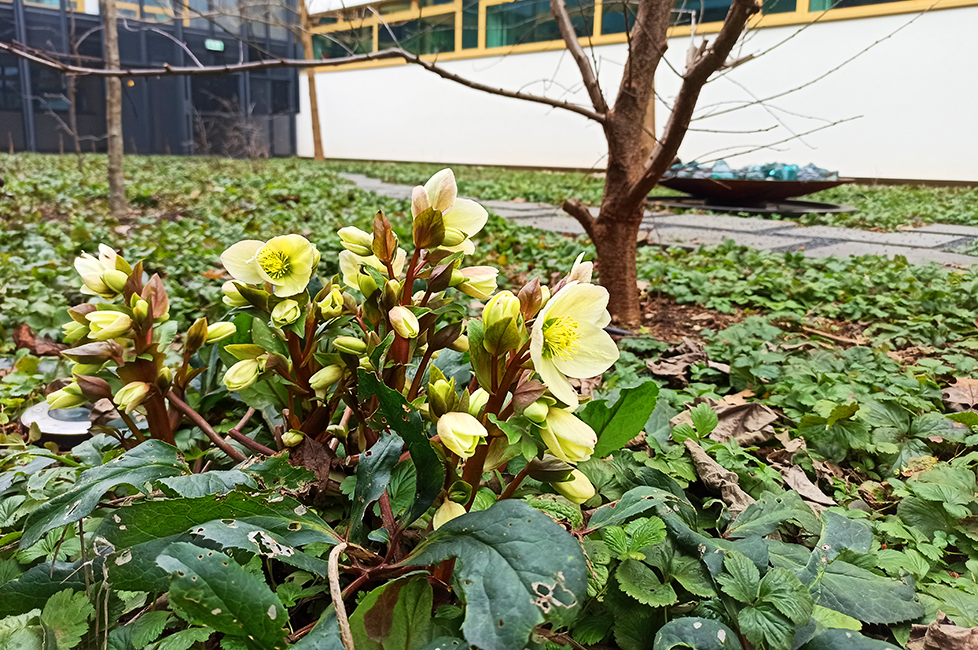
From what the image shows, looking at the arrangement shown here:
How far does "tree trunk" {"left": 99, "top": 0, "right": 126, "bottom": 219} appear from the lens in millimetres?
4086

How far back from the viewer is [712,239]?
4.25 m

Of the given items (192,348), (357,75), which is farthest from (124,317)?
(357,75)


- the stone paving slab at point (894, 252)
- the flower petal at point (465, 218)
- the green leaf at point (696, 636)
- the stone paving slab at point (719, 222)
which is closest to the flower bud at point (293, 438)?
the flower petal at point (465, 218)

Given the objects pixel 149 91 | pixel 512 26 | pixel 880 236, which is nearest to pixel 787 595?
pixel 880 236

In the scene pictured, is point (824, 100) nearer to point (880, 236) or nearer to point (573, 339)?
point (880, 236)

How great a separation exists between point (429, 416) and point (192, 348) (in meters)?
0.44

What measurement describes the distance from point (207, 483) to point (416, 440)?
27 centimetres

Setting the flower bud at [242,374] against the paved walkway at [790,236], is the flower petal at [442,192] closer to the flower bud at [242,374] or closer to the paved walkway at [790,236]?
the flower bud at [242,374]

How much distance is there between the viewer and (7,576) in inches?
31.0

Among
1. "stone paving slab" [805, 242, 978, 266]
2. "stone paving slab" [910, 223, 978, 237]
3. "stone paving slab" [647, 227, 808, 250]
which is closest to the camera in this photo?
"stone paving slab" [805, 242, 978, 266]

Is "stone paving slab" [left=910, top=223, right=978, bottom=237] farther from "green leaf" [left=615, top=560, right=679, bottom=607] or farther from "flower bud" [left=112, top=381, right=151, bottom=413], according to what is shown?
"flower bud" [left=112, top=381, right=151, bottom=413]

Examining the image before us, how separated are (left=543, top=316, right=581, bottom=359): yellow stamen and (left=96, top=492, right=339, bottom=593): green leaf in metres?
0.33

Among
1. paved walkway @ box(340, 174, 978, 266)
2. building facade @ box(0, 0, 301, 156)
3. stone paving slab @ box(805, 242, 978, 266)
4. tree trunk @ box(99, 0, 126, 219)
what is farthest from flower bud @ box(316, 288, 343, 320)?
building facade @ box(0, 0, 301, 156)

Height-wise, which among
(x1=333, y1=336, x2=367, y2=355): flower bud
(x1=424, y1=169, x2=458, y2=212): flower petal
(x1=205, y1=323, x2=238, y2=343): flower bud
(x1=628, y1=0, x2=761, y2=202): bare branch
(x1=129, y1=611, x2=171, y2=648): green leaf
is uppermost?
(x1=628, y1=0, x2=761, y2=202): bare branch
